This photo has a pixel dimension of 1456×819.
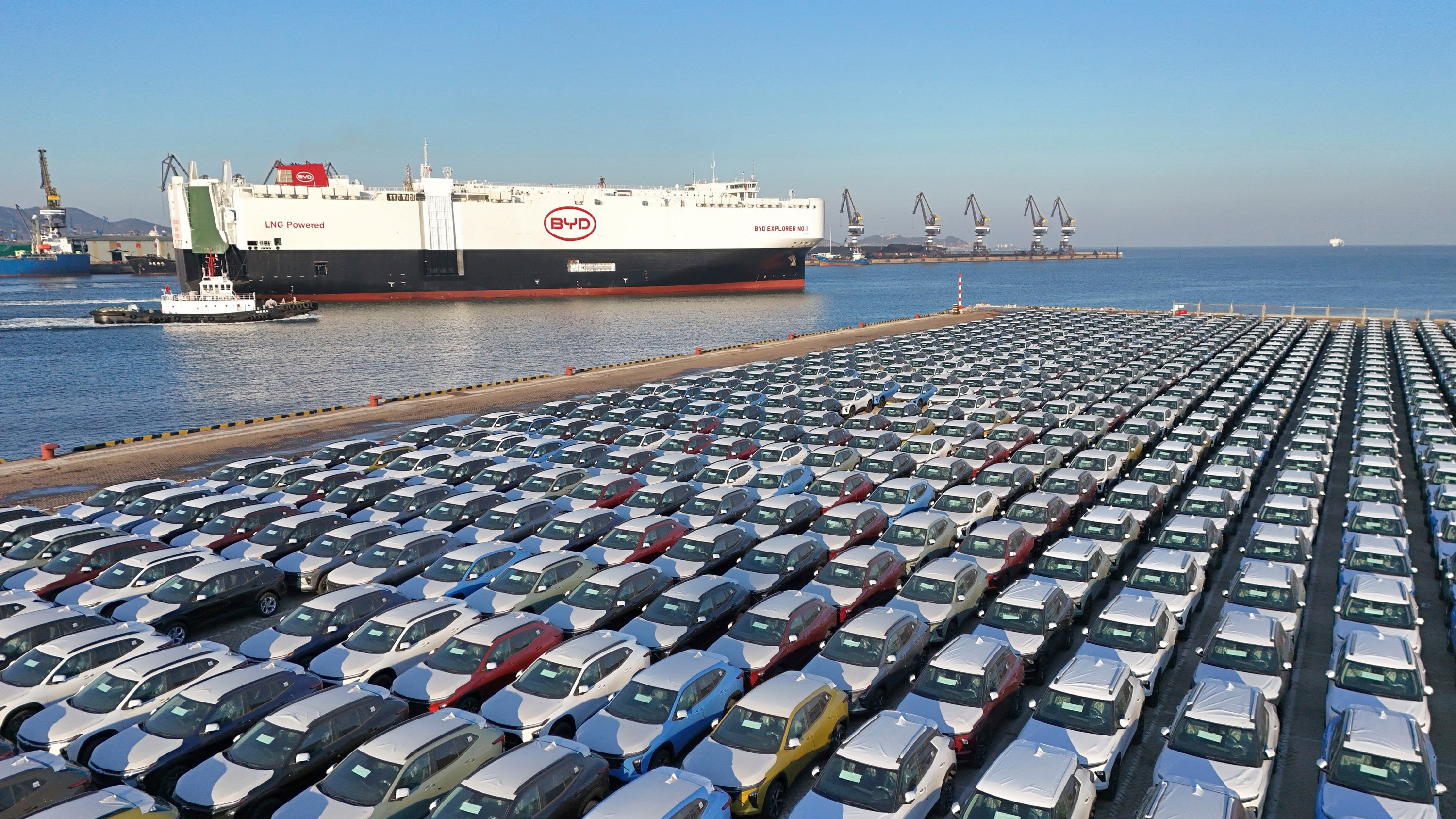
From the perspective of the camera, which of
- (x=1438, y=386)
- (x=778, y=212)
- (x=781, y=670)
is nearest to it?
(x=781, y=670)

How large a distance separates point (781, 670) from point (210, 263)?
112 m

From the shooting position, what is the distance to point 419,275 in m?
110

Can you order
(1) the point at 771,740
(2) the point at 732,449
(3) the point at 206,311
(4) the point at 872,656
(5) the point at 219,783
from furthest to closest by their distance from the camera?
1. (3) the point at 206,311
2. (2) the point at 732,449
3. (4) the point at 872,656
4. (1) the point at 771,740
5. (5) the point at 219,783

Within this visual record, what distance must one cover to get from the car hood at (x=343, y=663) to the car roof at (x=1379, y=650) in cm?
1349

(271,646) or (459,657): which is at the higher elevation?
(459,657)

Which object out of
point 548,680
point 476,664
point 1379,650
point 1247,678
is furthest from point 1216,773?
point 476,664

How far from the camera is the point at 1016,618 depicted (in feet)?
43.1

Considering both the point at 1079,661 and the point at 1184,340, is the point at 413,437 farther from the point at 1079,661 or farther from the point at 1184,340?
the point at 1184,340

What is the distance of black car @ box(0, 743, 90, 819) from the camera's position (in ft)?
28.8

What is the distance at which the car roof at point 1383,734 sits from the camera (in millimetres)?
9062

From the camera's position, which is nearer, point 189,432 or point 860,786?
point 860,786

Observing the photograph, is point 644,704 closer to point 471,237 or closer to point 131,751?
point 131,751

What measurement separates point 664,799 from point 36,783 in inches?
263

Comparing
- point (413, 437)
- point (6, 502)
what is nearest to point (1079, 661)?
point (413, 437)
